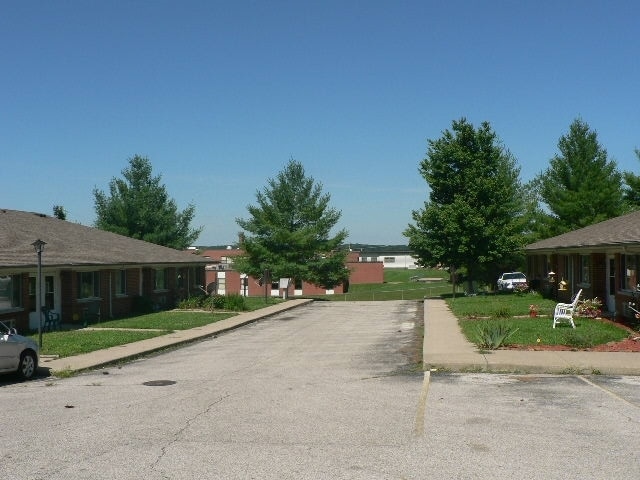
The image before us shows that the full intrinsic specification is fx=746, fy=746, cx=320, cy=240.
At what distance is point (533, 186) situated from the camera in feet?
200

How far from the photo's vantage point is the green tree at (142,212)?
61188 millimetres

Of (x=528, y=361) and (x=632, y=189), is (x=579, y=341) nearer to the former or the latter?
(x=528, y=361)

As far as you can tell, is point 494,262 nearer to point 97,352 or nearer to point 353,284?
point 97,352

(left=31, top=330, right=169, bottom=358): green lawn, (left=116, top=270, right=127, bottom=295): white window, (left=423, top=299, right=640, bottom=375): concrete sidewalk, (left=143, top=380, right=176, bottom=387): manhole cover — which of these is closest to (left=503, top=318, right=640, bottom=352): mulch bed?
(left=423, top=299, right=640, bottom=375): concrete sidewalk

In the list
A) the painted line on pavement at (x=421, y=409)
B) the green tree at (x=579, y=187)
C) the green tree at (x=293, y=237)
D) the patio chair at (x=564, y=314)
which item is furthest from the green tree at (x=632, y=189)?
the painted line on pavement at (x=421, y=409)

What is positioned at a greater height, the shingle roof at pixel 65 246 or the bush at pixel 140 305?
the shingle roof at pixel 65 246

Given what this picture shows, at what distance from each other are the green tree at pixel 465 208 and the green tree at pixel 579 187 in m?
9.85

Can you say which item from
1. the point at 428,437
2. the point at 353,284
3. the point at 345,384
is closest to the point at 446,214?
the point at 345,384

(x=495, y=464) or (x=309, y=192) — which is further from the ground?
(x=309, y=192)

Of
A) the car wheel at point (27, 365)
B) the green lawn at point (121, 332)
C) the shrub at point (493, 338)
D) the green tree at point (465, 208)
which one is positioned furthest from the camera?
the green tree at point (465, 208)

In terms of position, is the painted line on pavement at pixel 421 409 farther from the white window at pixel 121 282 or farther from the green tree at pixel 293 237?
the green tree at pixel 293 237

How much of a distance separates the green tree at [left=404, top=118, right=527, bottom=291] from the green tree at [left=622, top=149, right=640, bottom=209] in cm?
1102

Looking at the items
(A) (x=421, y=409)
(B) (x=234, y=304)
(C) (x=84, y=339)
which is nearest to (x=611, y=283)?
(B) (x=234, y=304)

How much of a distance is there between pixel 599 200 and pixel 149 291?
1358 inches
